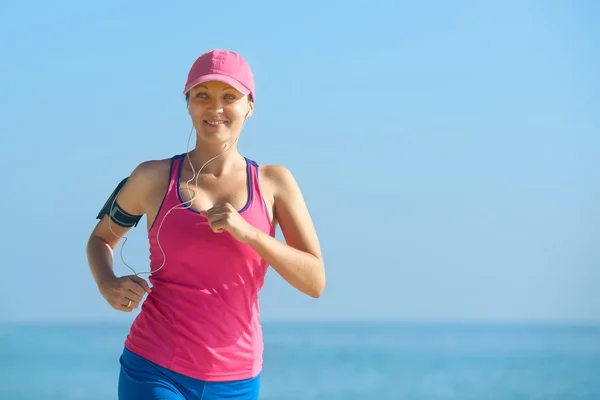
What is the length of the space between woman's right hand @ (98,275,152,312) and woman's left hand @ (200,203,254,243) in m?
0.25

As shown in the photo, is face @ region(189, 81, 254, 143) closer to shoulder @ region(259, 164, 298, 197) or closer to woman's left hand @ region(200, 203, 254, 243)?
shoulder @ region(259, 164, 298, 197)

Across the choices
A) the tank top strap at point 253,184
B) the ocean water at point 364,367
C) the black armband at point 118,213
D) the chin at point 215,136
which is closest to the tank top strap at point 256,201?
the tank top strap at point 253,184

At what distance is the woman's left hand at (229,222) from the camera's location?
2113mm

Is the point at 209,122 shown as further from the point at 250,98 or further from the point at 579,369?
the point at 579,369

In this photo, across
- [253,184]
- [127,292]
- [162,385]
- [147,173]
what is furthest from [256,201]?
[162,385]

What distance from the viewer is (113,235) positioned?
253 centimetres

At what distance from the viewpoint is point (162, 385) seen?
2232 millimetres

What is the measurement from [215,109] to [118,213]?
40 centimetres

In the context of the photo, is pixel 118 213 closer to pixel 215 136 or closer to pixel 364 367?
pixel 215 136

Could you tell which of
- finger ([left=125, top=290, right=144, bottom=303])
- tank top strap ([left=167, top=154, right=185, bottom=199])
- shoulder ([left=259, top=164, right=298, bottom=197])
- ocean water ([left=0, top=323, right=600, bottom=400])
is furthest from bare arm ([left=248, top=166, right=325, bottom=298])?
ocean water ([left=0, top=323, right=600, bottom=400])

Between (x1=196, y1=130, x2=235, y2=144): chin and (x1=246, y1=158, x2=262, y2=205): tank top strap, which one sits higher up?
(x1=196, y1=130, x2=235, y2=144): chin

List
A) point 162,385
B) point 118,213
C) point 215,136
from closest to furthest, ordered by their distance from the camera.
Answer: point 162,385 → point 215,136 → point 118,213

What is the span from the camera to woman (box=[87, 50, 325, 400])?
7.39 feet

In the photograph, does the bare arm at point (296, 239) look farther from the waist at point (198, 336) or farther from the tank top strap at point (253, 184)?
the waist at point (198, 336)
